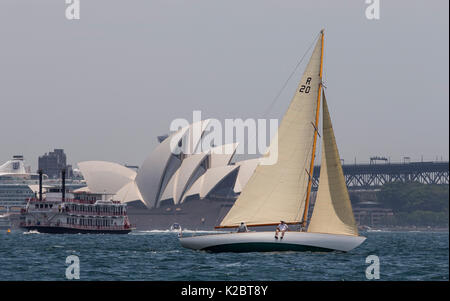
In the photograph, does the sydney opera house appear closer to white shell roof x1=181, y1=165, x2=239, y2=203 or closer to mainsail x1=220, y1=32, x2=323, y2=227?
white shell roof x1=181, y1=165, x2=239, y2=203

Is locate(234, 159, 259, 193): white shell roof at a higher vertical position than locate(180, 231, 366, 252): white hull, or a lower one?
higher

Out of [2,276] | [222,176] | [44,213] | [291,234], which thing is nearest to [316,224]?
[291,234]

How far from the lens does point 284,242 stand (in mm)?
40938

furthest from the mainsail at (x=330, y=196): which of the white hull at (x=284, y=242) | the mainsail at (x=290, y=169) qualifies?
the mainsail at (x=290, y=169)

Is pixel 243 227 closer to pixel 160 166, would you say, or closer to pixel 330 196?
pixel 330 196

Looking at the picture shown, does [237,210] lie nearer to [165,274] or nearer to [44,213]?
[165,274]

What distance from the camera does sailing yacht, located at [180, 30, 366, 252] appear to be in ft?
135

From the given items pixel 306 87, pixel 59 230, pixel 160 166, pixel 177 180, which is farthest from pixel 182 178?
pixel 306 87

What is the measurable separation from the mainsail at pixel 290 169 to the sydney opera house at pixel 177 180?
353 ft

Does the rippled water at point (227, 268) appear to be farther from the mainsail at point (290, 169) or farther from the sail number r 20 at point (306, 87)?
the sail number r 20 at point (306, 87)

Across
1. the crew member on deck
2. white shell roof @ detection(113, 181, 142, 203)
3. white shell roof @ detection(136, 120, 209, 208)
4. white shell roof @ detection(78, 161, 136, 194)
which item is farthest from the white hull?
white shell roof @ detection(113, 181, 142, 203)

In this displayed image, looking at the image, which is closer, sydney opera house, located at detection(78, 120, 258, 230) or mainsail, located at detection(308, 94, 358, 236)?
mainsail, located at detection(308, 94, 358, 236)
